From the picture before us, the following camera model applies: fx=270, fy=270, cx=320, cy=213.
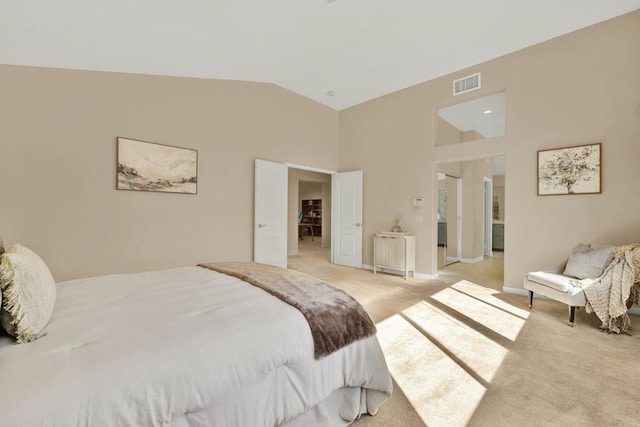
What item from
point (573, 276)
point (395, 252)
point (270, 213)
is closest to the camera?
point (573, 276)

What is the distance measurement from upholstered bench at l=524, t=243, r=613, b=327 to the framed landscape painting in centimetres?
463

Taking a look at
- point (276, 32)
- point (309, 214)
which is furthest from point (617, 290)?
point (309, 214)

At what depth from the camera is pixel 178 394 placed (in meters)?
0.95

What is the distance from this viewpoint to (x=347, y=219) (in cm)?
598

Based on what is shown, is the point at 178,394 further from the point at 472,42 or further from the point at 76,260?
the point at 472,42

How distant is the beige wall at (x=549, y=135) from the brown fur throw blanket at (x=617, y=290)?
0.85 metres

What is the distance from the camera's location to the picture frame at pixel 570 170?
3.36 meters

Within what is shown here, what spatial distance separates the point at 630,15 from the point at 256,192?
5.31 m

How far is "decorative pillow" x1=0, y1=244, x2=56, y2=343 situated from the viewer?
1038 mm

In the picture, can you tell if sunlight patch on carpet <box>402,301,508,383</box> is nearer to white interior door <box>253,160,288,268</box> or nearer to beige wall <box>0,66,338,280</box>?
white interior door <box>253,160,288,268</box>

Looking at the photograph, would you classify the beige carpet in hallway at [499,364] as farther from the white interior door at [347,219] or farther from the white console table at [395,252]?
the white interior door at [347,219]

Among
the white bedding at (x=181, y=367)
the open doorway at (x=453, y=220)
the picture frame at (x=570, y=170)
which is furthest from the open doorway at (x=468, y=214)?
the white bedding at (x=181, y=367)

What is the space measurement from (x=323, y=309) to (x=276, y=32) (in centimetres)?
332

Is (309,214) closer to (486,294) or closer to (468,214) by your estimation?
(468,214)
